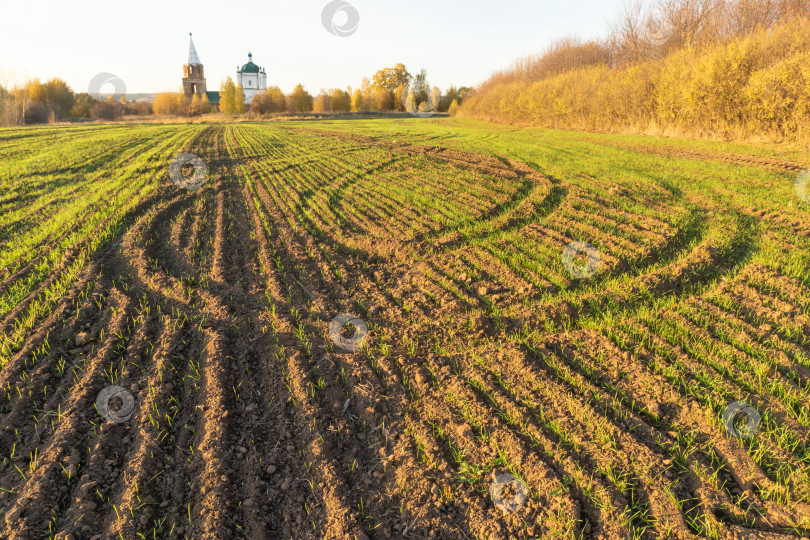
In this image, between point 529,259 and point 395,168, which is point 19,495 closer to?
point 529,259

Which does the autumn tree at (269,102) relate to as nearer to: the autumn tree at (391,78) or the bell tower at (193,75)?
the autumn tree at (391,78)

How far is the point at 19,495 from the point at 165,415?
2.89 ft

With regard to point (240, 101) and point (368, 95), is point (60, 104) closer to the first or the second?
point (240, 101)

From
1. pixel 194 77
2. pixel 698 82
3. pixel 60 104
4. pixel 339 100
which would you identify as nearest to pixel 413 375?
pixel 698 82

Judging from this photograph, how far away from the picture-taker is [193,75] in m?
91.2

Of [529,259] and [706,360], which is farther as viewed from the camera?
[529,259]

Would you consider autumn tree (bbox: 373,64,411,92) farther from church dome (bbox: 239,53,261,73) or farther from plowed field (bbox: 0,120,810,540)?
plowed field (bbox: 0,120,810,540)

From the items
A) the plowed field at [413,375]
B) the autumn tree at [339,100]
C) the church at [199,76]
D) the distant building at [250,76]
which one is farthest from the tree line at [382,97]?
the plowed field at [413,375]

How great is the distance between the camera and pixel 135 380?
3516mm

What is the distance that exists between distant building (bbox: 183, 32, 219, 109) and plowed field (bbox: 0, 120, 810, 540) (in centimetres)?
10024

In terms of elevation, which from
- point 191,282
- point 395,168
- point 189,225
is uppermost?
point 395,168

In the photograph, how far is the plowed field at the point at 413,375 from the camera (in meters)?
2.40

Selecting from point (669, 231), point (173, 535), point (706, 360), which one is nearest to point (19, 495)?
point (173, 535)

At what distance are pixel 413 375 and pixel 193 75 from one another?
111m
